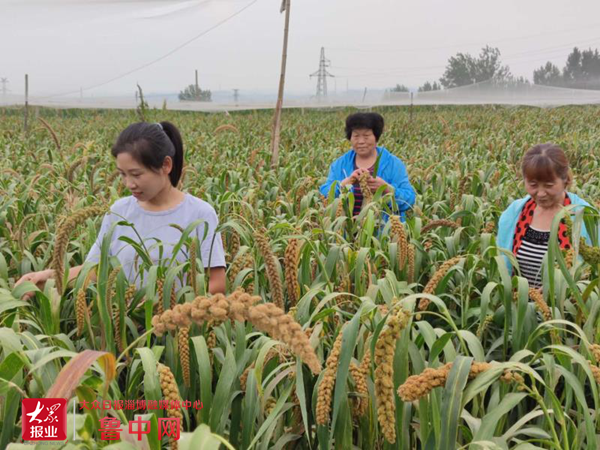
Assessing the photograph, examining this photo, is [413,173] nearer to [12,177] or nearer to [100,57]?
[12,177]

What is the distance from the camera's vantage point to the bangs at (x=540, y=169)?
9.63ft

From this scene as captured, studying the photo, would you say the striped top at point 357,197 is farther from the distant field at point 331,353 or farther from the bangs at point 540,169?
the bangs at point 540,169

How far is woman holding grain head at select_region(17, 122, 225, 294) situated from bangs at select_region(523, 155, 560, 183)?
1.57 meters

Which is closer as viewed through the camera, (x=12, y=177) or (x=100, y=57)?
(x=12, y=177)

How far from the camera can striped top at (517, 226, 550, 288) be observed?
308 centimetres

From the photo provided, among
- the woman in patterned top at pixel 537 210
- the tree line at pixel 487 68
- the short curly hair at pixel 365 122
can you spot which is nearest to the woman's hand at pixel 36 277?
the woman in patterned top at pixel 537 210

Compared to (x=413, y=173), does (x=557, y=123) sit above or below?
above

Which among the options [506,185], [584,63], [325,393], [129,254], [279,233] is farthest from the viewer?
[584,63]

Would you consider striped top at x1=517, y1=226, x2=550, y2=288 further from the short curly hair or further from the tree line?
the tree line

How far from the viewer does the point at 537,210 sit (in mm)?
3158

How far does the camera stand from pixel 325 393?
139 cm

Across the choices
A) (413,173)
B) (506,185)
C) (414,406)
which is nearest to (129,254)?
(414,406)

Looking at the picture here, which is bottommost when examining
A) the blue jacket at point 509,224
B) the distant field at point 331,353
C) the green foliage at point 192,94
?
the distant field at point 331,353

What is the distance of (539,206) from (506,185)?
2233 millimetres
